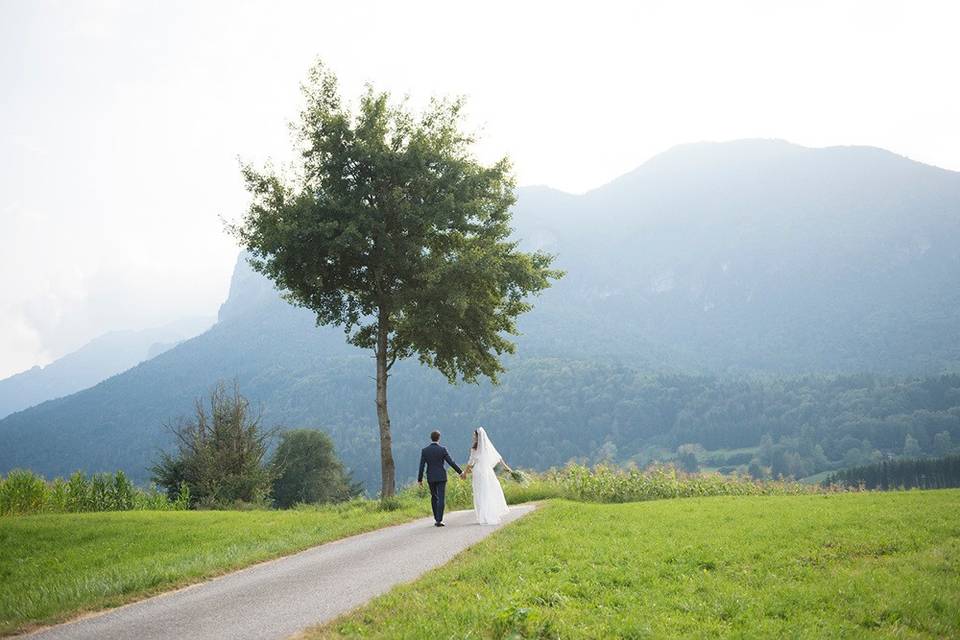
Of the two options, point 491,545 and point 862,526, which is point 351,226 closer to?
point 491,545

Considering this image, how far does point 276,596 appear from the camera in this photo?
9703mm

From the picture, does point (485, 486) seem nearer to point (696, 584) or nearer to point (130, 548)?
point (696, 584)

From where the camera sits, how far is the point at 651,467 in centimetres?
2895

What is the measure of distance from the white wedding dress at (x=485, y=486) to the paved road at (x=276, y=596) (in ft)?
7.66

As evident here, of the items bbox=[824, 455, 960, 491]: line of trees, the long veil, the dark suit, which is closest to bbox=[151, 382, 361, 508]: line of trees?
the dark suit

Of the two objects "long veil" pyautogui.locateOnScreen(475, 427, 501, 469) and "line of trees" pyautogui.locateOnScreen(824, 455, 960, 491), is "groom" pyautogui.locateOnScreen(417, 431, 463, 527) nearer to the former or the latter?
"long veil" pyautogui.locateOnScreen(475, 427, 501, 469)

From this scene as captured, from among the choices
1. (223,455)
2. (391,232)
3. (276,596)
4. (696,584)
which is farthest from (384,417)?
(696,584)

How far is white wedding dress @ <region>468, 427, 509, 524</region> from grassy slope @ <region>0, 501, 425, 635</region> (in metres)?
3.29

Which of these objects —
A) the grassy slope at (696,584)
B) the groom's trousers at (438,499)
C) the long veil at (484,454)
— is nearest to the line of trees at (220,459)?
the groom's trousers at (438,499)

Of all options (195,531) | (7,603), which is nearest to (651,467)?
(195,531)

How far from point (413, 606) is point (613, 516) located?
10749mm

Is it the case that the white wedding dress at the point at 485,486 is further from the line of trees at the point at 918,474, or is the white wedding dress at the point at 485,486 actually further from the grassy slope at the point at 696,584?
the line of trees at the point at 918,474

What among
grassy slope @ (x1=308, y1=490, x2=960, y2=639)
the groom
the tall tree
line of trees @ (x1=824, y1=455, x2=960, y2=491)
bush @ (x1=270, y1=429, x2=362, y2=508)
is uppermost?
the tall tree

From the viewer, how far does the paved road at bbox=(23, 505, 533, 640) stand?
8.12 meters
